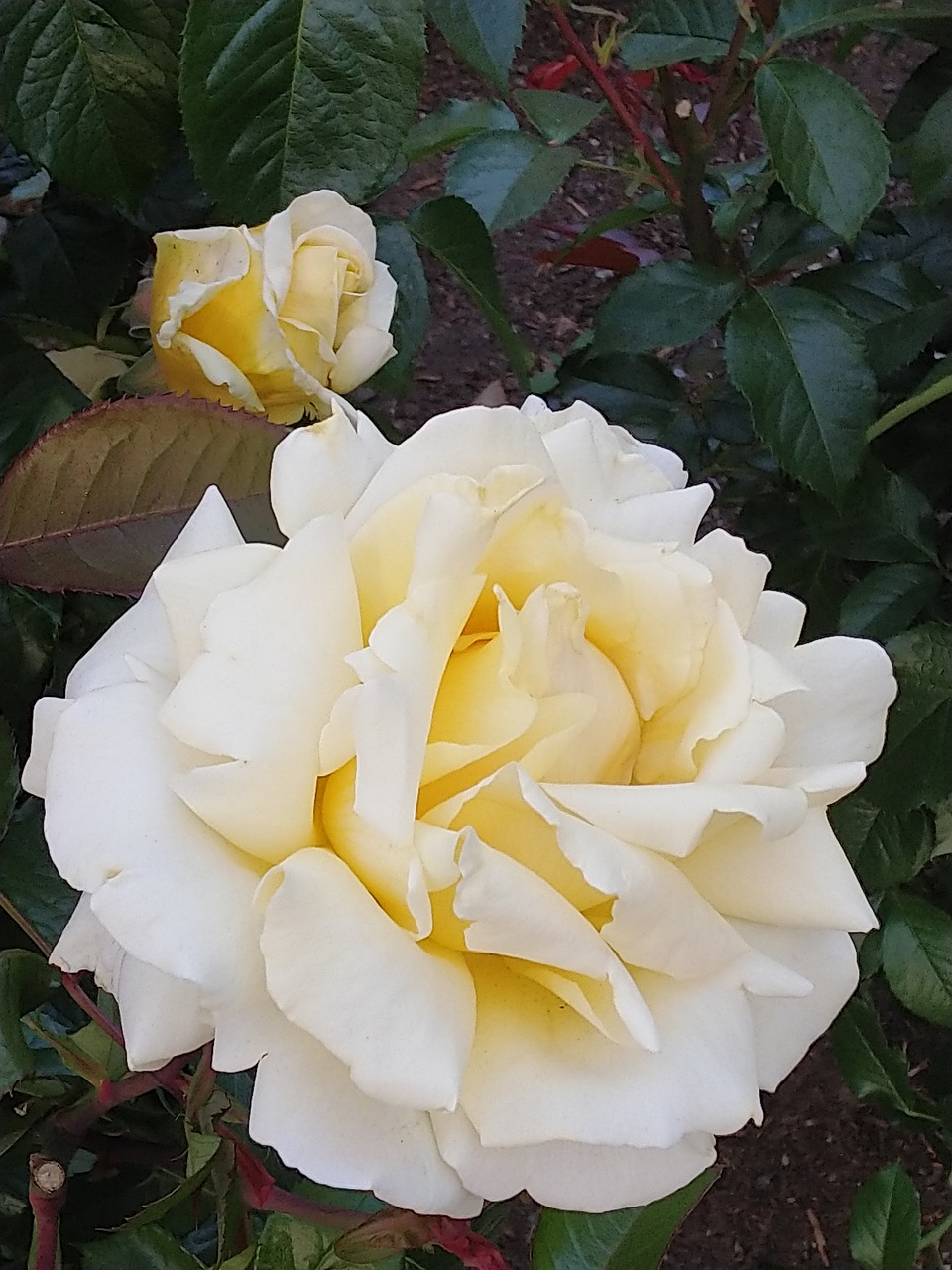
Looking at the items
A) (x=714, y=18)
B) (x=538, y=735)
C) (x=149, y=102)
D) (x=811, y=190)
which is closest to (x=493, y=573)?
(x=538, y=735)

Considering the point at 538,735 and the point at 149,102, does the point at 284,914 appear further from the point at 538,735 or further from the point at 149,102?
the point at 149,102

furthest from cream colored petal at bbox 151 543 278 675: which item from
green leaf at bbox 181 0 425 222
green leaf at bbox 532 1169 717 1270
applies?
green leaf at bbox 532 1169 717 1270

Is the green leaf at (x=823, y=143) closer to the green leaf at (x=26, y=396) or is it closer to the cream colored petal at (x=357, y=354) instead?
the cream colored petal at (x=357, y=354)

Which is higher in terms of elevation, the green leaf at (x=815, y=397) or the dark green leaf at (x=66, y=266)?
the dark green leaf at (x=66, y=266)

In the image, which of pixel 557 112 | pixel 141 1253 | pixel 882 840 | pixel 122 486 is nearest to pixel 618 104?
pixel 557 112

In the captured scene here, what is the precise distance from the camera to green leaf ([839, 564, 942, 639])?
786mm

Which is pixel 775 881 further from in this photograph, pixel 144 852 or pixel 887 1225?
pixel 887 1225

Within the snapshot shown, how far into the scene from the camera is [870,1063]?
93 cm

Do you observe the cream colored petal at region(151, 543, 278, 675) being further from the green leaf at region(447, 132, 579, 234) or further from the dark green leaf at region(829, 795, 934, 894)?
the dark green leaf at region(829, 795, 934, 894)

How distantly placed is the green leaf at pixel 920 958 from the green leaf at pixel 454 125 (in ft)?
2.13

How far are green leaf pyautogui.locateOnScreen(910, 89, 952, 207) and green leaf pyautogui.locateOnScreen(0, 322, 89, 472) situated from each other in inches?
19.0

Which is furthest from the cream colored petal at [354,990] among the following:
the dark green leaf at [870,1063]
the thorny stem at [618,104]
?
the dark green leaf at [870,1063]

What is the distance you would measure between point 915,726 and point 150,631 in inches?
21.7

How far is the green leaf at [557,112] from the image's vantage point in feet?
2.35
